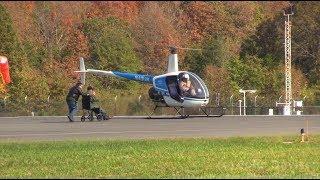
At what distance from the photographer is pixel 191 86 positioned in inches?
1475

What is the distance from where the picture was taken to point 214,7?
226 feet

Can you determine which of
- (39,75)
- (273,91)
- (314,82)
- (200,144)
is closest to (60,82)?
(39,75)

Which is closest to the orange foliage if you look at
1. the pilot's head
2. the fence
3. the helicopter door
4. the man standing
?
the fence

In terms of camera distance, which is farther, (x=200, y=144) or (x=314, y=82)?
(x=314, y=82)

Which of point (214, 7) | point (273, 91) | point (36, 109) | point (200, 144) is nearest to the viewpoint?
point (200, 144)

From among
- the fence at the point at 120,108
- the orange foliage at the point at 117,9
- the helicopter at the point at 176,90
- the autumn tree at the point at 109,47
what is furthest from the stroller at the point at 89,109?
the orange foliage at the point at 117,9

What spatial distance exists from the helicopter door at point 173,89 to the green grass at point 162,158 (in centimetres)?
1879

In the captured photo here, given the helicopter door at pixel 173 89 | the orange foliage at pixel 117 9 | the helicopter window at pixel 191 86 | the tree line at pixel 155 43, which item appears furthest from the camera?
the orange foliage at pixel 117 9

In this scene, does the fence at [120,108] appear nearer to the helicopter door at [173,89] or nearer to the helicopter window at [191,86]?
the helicopter door at [173,89]

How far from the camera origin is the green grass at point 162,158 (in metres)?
12.7

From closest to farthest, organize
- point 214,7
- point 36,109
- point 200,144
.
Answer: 1. point 200,144
2. point 36,109
3. point 214,7

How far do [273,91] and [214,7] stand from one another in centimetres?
1277

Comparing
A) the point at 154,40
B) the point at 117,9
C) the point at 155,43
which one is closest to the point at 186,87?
the point at 117,9

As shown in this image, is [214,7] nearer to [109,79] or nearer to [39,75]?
[109,79]
